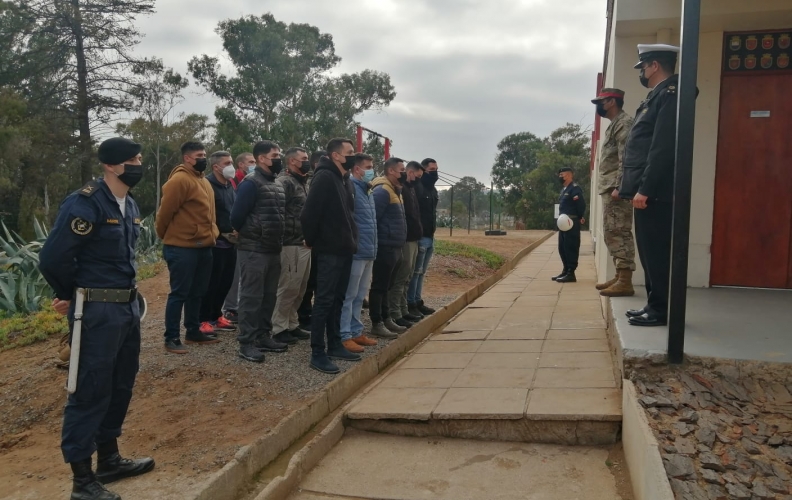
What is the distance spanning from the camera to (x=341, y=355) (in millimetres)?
5137

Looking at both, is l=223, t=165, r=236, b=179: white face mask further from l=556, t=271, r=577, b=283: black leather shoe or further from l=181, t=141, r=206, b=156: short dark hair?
l=556, t=271, r=577, b=283: black leather shoe

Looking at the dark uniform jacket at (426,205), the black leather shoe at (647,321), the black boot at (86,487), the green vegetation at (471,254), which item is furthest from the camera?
the green vegetation at (471,254)

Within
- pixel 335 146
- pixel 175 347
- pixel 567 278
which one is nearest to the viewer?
pixel 335 146

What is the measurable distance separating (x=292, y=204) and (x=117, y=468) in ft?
9.42

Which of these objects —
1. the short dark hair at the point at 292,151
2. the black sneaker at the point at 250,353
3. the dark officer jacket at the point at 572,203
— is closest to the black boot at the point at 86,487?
the black sneaker at the point at 250,353

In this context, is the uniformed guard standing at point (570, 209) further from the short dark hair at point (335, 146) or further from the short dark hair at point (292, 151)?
the short dark hair at point (335, 146)

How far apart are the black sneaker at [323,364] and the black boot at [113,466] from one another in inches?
67.7

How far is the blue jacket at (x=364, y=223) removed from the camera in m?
5.43

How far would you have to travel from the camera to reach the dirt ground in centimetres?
321

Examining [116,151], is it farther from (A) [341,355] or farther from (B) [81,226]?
(A) [341,355]

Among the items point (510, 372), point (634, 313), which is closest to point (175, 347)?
point (510, 372)

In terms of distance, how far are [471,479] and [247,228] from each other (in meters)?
2.82

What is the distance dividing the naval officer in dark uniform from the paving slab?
1.31 m

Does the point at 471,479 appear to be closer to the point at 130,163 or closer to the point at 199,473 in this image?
the point at 199,473
